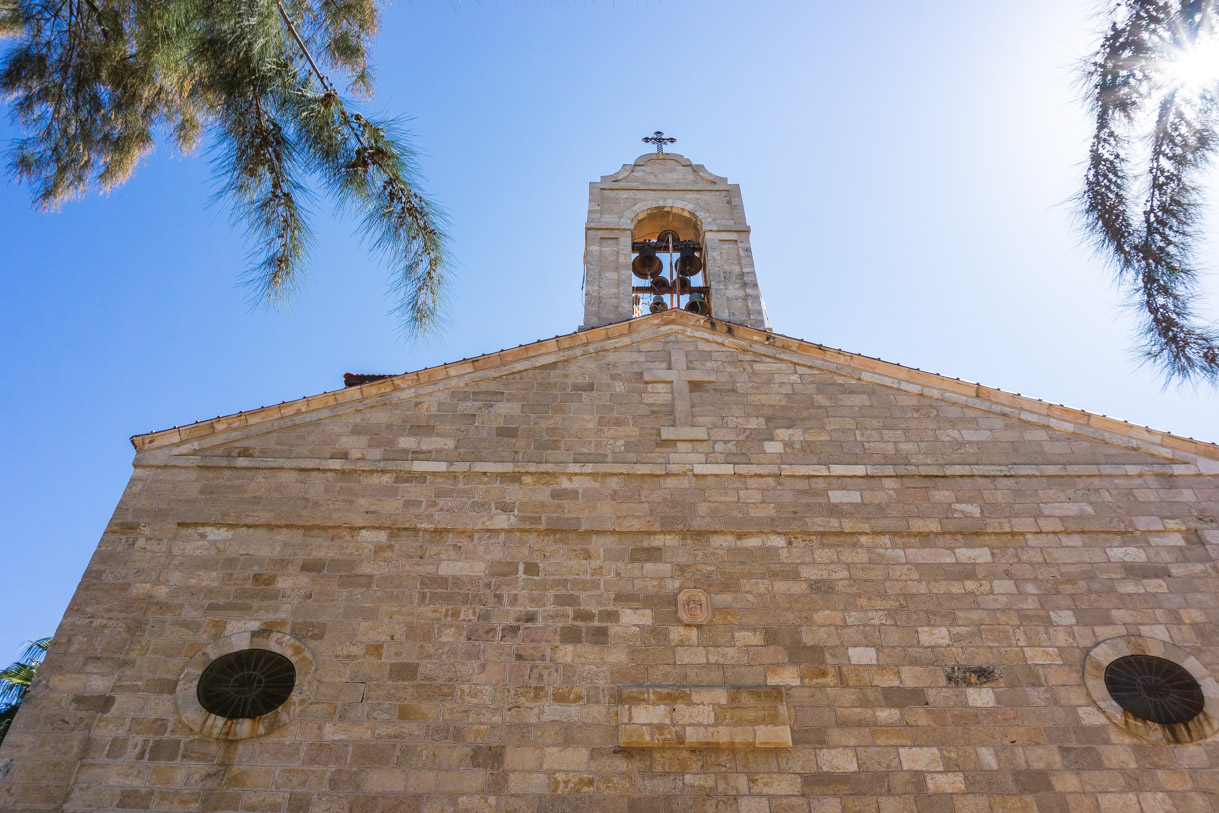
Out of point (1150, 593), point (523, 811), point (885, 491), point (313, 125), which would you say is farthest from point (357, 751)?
point (1150, 593)

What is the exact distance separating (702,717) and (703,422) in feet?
9.28

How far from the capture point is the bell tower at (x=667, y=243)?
1028 cm

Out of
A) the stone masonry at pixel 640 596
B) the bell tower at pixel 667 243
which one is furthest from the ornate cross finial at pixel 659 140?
the stone masonry at pixel 640 596

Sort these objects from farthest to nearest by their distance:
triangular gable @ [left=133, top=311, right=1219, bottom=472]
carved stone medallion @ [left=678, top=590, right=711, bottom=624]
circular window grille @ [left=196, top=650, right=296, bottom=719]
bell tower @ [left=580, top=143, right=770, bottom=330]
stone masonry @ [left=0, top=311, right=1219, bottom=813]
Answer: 1. bell tower @ [left=580, top=143, right=770, bottom=330]
2. triangular gable @ [left=133, top=311, right=1219, bottom=472]
3. carved stone medallion @ [left=678, top=590, right=711, bottom=624]
4. circular window grille @ [left=196, top=650, right=296, bottom=719]
5. stone masonry @ [left=0, top=311, right=1219, bottom=813]

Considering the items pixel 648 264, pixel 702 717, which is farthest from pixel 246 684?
pixel 648 264

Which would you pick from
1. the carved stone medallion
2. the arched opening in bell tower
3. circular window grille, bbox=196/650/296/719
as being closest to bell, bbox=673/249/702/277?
the arched opening in bell tower

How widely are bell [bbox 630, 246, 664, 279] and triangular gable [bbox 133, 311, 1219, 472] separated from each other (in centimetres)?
289

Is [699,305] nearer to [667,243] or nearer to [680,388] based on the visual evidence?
[667,243]

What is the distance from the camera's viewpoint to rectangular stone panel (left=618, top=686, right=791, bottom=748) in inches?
237

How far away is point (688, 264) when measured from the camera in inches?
442

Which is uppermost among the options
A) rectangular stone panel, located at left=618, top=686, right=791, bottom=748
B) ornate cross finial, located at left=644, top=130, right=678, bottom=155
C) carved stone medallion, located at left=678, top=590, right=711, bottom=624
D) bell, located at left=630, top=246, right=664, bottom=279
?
ornate cross finial, located at left=644, top=130, right=678, bottom=155

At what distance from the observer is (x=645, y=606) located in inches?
266

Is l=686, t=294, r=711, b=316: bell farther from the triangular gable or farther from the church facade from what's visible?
the triangular gable

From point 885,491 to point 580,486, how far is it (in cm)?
272
